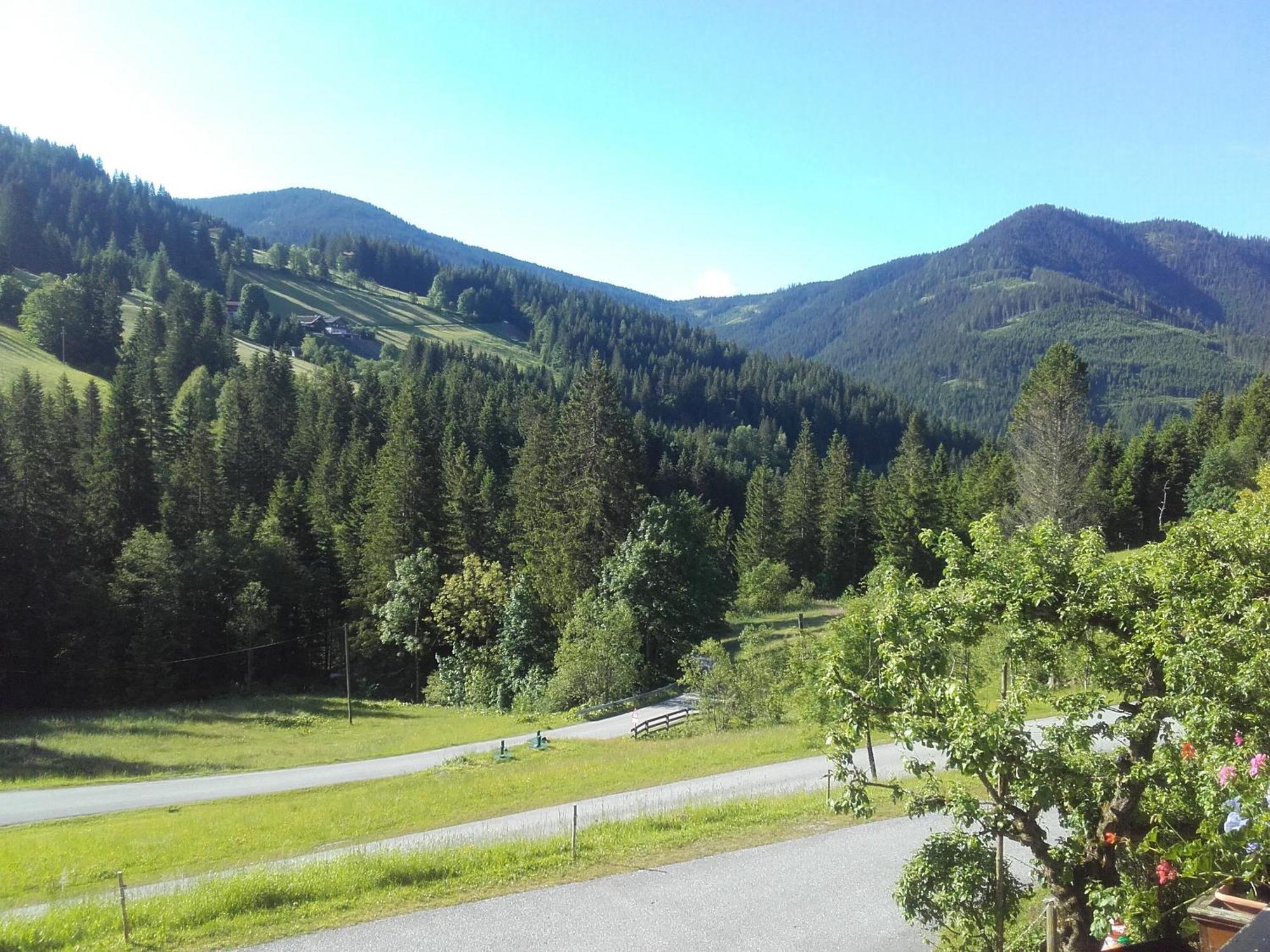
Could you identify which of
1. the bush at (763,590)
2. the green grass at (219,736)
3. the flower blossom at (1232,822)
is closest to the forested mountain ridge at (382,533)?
the bush at (763,590)

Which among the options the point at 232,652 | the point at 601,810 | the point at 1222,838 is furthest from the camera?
the point at 232,652

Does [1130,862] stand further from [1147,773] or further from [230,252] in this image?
[230,252]

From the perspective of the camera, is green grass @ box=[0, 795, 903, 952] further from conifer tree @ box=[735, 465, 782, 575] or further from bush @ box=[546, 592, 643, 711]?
conifer tree @ box=[735, 465, 782, 575]

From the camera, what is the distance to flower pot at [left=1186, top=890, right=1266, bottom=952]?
596 centimetres

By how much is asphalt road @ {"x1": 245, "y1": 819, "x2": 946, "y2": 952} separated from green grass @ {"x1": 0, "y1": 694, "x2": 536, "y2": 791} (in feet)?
73.9

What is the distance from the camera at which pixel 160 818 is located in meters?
22.4

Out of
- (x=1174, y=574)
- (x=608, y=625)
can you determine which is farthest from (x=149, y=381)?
(x=1174, y=574)

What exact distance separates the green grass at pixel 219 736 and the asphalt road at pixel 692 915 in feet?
73.9

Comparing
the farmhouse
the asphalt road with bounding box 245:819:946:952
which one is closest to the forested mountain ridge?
the asphalt road with bounding box 245:819:946:952

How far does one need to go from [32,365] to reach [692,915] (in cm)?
11426

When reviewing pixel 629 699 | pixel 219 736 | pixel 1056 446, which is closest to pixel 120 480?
pixel 219 736

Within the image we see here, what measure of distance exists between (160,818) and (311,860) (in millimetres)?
11924

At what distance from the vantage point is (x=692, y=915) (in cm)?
1169

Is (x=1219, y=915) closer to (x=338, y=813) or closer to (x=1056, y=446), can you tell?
(x=338, y=813)
